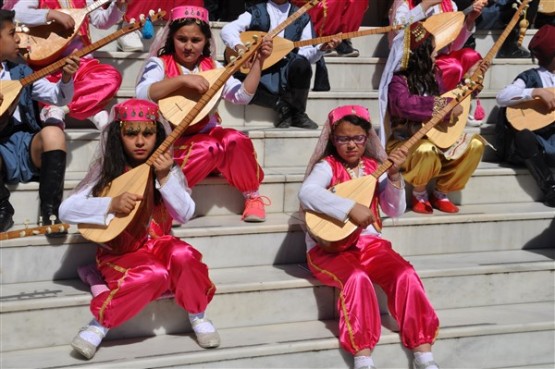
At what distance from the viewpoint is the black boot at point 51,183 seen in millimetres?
4633

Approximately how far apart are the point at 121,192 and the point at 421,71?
198cm

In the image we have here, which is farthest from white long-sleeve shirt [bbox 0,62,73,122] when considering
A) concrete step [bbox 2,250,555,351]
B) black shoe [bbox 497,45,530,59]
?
black shoe [bbox 497,45,530,59]

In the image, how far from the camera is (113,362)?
4082mm

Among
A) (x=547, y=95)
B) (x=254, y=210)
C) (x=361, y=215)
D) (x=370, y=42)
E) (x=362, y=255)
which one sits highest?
(x=370, y=42)

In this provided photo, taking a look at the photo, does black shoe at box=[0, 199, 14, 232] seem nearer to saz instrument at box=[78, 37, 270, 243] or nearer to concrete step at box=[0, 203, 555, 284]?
concrete step at box=[0, 203, 555, 284]

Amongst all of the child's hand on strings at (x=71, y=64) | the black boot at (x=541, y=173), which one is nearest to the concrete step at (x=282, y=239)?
the black boot at (x=541, y=173)

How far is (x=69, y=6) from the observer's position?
18.0ft

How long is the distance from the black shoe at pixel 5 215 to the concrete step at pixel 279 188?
0.41 ft

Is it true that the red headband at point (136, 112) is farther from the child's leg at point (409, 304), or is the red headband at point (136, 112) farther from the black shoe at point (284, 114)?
the black shoe at point (284, 114)

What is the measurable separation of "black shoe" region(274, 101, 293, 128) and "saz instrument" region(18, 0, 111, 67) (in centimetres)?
119

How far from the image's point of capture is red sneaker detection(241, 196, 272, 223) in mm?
5012

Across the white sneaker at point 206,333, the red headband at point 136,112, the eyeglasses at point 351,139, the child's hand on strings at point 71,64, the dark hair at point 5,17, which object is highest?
the dark hair at point 5,17

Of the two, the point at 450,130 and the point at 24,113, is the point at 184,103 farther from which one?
the point at 450,130

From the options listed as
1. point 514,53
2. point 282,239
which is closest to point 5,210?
point 282,239
